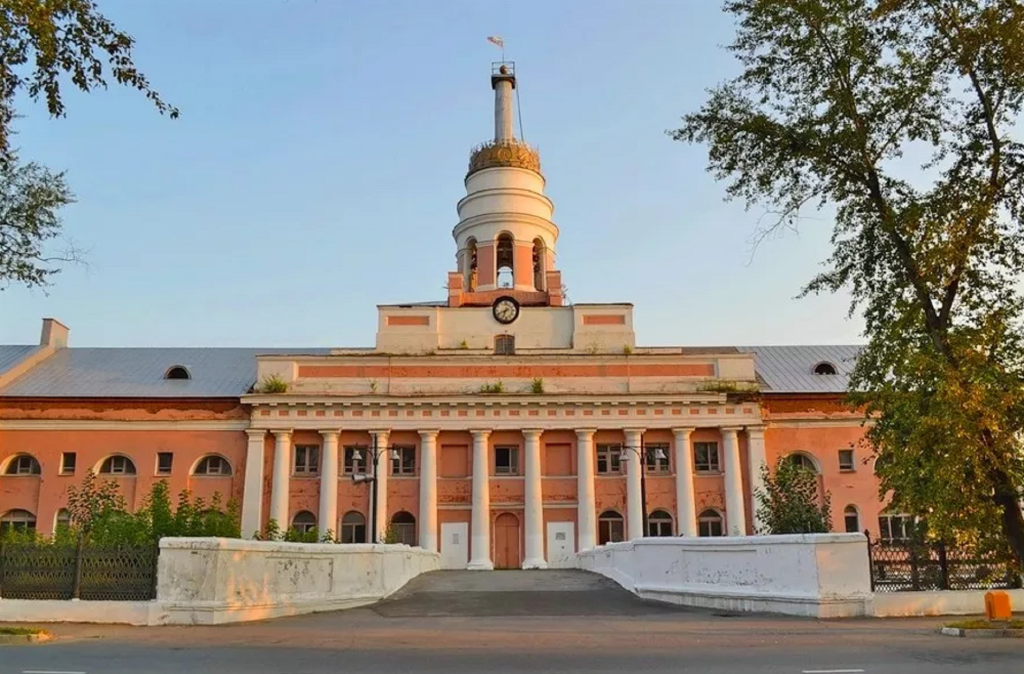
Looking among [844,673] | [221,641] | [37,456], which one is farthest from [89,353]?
[844,673]

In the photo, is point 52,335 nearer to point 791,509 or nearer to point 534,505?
point 534,505

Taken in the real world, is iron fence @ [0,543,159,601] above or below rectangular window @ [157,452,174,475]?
below

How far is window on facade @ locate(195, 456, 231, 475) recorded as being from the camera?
37625 millimetres

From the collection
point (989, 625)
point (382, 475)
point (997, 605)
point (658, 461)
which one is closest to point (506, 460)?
point (382, 475)

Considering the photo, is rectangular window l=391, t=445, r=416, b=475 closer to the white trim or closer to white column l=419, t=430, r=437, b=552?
white column l=419, t=430, r=437, b=552

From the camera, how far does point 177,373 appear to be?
40.5 metres

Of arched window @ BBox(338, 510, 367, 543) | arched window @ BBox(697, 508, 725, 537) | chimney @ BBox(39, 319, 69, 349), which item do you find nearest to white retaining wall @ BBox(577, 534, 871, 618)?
arched window @ BBox(697, 508, 725, 537)

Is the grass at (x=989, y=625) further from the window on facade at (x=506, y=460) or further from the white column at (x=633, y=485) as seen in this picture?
the window on facade at (x=506, y=460)

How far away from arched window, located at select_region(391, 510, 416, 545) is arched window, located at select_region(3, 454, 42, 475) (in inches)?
608

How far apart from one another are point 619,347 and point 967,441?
26.7 meters

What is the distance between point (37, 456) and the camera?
37188 mm

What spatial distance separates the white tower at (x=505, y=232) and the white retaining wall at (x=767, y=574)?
23.8 m

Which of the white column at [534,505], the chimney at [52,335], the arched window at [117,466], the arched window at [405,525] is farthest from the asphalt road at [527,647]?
the chimney at [52,335]

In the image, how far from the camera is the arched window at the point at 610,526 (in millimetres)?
37031
